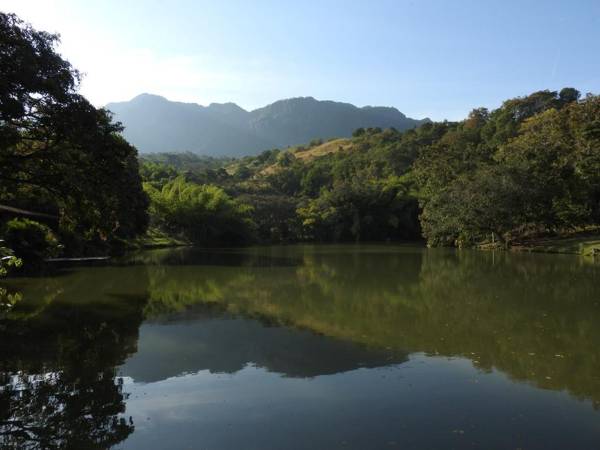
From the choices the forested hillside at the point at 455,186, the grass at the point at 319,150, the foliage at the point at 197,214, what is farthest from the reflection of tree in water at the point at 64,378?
the grass at the point at 319,150

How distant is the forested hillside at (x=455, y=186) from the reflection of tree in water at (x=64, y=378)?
1159 inches

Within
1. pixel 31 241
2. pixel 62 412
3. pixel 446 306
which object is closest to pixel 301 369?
pixel 62 412

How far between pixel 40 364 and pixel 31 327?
2995 millimetres

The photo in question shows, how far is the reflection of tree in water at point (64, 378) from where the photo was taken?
17.2 feet

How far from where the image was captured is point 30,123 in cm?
1038

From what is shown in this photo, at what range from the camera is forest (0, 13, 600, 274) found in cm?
1023

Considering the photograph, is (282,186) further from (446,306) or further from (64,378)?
(64,378)

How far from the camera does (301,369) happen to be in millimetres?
7684

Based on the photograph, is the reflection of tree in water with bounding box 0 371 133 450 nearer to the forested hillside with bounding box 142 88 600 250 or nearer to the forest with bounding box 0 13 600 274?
the forest with bounding box 0 13 600 274

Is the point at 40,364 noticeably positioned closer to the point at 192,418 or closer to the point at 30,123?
the point at 192,418

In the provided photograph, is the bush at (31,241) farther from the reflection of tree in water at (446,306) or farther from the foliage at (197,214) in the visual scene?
the foliage at (197,214)

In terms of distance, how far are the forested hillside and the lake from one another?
21.5m

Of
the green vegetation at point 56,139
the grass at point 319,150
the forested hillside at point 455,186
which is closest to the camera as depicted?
the green vegetation at point 56,139

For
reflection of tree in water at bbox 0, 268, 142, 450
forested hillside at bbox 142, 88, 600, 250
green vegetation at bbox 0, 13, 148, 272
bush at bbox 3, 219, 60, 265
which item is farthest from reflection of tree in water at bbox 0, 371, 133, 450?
forested hillside at bbox 142, 88, 600, 250
